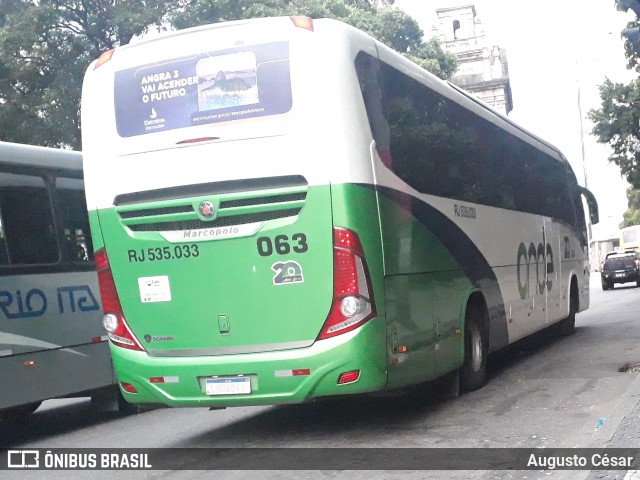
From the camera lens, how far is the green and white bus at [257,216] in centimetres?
736

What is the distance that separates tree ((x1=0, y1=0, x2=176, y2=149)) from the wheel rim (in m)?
15.3

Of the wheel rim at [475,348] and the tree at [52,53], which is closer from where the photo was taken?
the wheel rim at [475,348]

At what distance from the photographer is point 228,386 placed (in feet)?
24.6

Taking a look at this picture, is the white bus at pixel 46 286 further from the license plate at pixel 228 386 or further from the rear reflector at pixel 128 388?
the license plate at pixel 228 386

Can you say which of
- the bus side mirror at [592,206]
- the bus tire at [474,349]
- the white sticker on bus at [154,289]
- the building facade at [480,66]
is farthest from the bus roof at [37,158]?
the building facade at [480,66]

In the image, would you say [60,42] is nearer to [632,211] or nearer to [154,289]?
[154,289]

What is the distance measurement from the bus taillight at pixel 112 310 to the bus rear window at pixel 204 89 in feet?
3.85

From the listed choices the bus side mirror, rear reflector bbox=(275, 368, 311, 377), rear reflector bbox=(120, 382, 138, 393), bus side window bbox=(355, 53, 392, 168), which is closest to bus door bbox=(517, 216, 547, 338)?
the bus side mirror

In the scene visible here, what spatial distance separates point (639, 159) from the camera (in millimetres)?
33438

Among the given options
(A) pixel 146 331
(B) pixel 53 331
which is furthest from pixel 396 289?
(B) pixel 53 331

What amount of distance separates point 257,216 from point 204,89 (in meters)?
1.17

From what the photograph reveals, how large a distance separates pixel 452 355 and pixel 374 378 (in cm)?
197

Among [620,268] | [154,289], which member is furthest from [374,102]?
[620,268]

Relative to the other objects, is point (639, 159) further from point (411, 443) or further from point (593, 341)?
point (411, 443)
